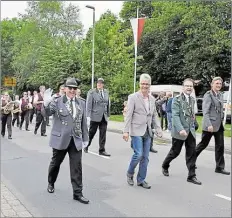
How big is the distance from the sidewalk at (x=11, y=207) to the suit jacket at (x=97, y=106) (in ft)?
13.1

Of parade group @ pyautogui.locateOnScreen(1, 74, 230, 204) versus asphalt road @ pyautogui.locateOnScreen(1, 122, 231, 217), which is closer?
asphalt road @ pyautogui.locateOnScreen(1, 122, 231, 217)

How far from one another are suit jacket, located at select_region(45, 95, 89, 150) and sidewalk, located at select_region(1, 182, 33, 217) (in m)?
0.93

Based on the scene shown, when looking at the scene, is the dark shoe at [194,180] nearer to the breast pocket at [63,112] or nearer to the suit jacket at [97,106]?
the breast pocket at [63,112]

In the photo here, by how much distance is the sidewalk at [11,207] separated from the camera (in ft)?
16.9

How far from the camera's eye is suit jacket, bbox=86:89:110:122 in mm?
10000

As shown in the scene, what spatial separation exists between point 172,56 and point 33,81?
1547 centimetres

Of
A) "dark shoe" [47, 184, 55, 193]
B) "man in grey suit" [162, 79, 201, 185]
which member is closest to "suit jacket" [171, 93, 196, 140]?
"man in grey suit" [162, 79, 201, 185]

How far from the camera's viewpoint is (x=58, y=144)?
6.04 meters

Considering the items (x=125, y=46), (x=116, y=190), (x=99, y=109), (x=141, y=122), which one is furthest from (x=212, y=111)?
(x=125, y=46)

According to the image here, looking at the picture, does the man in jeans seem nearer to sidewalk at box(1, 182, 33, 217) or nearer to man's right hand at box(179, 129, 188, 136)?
man's right hand at box(179, 129, 188, 136)

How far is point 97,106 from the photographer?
10.0m

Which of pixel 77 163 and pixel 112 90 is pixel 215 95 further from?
pixel 112 90

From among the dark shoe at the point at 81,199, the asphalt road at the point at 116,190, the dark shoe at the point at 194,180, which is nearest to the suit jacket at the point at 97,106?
the asphalt road at the point at 116,190

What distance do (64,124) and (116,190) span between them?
4.69 feet
